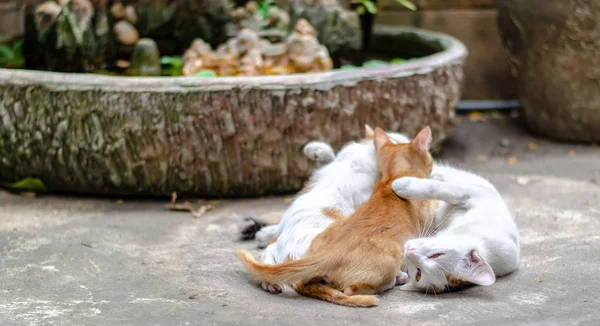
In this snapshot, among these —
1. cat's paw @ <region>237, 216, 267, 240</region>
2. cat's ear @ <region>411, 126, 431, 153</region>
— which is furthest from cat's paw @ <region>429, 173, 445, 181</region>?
cat's paw @ <region>237, 216, 267, 240</region>

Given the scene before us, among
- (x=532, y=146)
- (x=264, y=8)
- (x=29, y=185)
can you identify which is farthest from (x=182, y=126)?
(x=532, y=146)

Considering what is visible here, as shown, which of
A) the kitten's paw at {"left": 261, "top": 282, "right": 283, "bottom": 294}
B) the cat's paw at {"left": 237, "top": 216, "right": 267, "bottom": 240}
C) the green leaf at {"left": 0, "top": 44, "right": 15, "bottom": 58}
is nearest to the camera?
the kitten's paw at {"left": 261, "top": 282, "right": 283, "bottom": 294}

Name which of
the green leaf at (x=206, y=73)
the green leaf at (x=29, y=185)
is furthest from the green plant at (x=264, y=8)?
the green leaf at (x=29, y=185)

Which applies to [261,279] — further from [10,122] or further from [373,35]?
[373,35]

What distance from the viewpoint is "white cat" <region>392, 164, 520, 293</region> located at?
94.9 inches

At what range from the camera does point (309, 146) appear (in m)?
3.30

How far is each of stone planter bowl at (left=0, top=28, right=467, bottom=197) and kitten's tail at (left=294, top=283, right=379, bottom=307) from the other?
131cm

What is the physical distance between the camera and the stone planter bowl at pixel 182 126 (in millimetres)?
3512

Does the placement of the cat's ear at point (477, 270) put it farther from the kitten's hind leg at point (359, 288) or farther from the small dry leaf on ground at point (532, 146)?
the small dry leaf on ground at point (532, 146)

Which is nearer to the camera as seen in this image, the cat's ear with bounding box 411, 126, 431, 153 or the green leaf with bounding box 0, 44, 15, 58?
the cat's ear with bounding box 411, 126, 431, 153

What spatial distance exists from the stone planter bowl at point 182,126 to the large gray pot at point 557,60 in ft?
4.10

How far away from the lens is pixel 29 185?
3.77m

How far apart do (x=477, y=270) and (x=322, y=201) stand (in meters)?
0.64

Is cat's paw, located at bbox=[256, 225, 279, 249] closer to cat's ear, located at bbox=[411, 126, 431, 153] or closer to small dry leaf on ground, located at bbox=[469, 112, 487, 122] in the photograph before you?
cat's ear, located at bbox=[411, 126, 431, 153]
